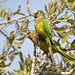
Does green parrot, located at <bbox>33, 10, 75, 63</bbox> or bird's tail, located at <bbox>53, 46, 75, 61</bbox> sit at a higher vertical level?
green parrot, located at <bbox>33, 10, 75, 63</bbox>

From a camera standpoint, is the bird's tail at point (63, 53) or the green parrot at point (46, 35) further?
the green parrot at point (46, 35)

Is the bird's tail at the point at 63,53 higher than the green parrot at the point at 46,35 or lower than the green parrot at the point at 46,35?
lower

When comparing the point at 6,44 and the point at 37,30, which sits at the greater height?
the point at 37,30

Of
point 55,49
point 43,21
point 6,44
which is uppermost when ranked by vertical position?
point 43,21

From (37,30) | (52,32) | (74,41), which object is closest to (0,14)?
(37,30)

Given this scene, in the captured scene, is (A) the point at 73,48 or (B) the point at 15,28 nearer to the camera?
(A) the point at 73,48

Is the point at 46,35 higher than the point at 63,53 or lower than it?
higher

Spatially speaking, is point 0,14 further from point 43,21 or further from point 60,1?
point 60,1

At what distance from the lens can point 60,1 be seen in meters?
2.34

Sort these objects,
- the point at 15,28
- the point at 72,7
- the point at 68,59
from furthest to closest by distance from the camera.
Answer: the point at 15,28, the point at 68,59, the point at 72,7

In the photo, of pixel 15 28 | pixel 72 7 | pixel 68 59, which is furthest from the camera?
pixel 15 28

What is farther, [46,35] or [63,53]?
[46,35]

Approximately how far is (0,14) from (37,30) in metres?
0.66

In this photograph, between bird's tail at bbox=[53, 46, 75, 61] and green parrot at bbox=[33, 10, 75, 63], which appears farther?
green parrot at bbox=[33, 10, 75, 63]
